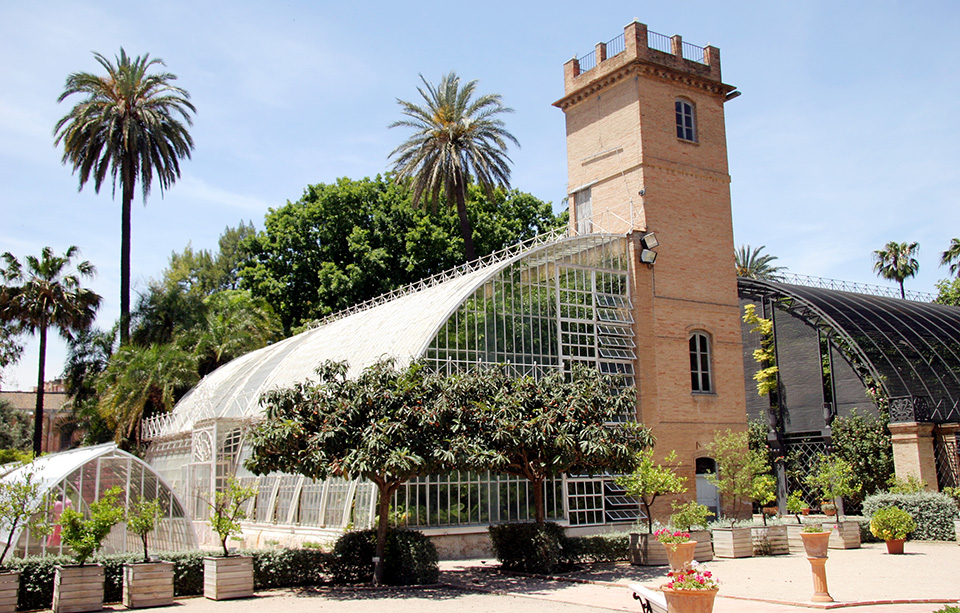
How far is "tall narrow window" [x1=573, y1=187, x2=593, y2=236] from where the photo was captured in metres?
30.0

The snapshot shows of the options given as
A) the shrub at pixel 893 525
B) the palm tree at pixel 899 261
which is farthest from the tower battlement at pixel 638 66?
the palm tree at pixel 899 261

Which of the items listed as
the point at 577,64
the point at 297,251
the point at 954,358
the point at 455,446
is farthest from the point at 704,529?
the point at 297,251

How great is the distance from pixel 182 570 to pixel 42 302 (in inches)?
1104

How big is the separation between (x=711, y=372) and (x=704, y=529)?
350 inches

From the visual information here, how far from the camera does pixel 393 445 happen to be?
16531 millimetres

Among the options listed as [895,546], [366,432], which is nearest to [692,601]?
[366,432]

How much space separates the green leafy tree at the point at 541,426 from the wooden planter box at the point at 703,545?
2.54 metres

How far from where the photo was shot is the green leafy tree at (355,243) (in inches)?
1746

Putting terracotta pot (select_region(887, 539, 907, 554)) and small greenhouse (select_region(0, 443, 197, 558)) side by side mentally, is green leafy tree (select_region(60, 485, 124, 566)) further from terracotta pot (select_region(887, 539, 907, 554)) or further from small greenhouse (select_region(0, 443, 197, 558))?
terracotta pot (select_region(887, 539, 907, 554))

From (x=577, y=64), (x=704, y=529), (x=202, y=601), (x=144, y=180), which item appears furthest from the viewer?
(x=144, y=180)

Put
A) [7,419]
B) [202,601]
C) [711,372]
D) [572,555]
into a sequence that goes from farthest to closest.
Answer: [7,419]
[711,372]
[572,555]
[202,601]

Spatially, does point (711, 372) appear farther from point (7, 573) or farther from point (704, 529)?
point (7, 573)

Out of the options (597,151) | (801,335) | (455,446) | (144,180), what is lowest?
(455,446)

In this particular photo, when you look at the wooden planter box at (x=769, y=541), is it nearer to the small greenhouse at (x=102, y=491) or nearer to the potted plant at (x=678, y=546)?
the potted plant at (x=678, y=546)
